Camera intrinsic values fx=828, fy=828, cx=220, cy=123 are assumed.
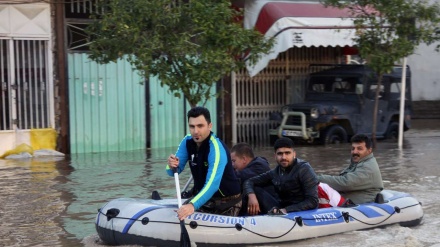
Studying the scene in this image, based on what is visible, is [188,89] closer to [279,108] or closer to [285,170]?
[285,170]

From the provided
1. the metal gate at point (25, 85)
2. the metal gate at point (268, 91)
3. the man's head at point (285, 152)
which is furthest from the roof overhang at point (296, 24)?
the man's head at point (285, 152)

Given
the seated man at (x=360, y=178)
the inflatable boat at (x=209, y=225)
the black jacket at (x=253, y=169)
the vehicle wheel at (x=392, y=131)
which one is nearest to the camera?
the inflatable boat at (x=209, y=225)

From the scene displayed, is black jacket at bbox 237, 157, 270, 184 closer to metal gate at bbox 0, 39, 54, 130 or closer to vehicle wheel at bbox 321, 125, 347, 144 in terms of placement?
metal gate at bbox 0, 39, 54, 130

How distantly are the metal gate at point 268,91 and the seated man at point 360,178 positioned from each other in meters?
9.65

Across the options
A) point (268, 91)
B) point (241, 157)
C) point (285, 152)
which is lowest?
point (241, 157)

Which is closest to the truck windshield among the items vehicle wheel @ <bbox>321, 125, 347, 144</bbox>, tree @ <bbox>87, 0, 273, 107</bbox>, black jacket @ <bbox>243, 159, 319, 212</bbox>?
vehicle wheel @ <bbox>321, 125, 347, 144</bbox>

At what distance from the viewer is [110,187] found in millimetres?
12797

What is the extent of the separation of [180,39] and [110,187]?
268 centimetres

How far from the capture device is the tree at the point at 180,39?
1346 cm

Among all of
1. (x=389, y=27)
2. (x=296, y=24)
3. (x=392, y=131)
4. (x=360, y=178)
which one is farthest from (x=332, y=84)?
(x=360, y=178)

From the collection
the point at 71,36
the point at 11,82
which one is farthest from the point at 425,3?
the point at 11,82

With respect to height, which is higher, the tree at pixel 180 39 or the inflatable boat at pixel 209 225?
the tree at pixel 180 39

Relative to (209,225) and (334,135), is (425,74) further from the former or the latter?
(209,225)

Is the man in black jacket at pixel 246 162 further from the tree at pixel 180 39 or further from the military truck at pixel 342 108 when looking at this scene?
the military truck at pixel 342 108
